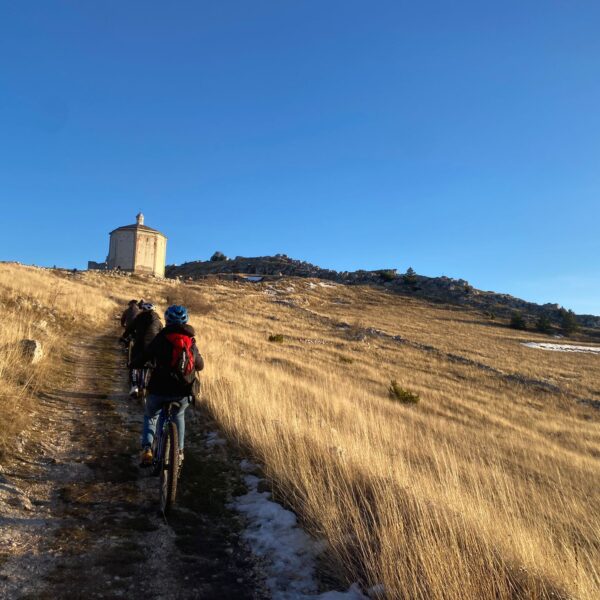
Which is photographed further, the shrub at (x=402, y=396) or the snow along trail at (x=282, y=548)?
the shrub at (x=402, y=396)

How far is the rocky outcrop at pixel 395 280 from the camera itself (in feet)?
266

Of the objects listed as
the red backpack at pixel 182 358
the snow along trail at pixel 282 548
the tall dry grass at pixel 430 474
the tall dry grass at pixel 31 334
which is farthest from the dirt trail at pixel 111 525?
the red backpack at pixel 182 358

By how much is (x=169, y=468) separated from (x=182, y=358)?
109cm

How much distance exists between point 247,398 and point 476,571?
18.3 feet

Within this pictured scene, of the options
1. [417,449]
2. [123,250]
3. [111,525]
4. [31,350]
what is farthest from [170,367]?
[123,250]

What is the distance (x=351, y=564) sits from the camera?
11.6 feet

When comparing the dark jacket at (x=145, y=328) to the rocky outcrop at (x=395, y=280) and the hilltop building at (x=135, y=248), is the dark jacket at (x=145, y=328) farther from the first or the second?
the rocky outcrop at (x=395, y=280)

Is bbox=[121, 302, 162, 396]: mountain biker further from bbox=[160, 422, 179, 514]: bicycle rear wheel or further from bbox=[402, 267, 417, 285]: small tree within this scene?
bbox=[402, 267, 417, 285]: small tree

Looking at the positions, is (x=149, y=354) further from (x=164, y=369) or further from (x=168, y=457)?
(x=168, y=457)

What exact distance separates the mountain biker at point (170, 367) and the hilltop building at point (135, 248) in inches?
2382

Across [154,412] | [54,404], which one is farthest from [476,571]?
[54,404]

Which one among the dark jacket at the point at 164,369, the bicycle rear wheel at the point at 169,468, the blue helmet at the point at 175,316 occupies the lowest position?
the bicycle rear wheel at the point at 169,468

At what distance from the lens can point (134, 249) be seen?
6203 centimetres

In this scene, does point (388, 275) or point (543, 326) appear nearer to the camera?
point (543, 326)
